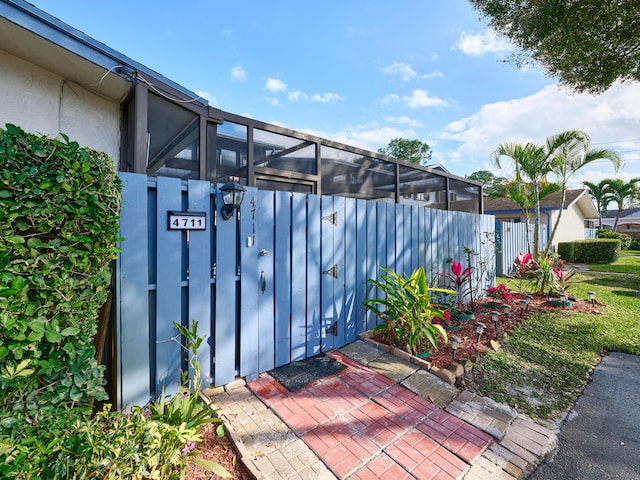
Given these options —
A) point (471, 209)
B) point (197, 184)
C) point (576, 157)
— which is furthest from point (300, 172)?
point (576, 157)

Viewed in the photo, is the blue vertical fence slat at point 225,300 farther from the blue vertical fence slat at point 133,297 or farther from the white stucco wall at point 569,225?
the white stucco wall at point 569,225

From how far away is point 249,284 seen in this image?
2674 mm

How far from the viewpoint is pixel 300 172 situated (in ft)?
13.5

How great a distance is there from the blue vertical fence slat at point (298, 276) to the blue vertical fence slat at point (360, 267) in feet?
2.57

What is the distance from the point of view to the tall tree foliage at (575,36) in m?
4.75

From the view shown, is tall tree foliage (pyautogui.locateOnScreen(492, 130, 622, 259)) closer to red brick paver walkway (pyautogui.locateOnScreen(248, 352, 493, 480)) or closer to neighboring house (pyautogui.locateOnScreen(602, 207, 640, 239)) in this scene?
red brick paver walkway (pyautogui.locateOnScreen(248, 352, 493, 480))

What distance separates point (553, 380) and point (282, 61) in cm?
769

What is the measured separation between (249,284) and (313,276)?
77cm

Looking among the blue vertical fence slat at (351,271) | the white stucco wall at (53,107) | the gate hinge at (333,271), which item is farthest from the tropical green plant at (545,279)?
the white stucco wall at (53,107)

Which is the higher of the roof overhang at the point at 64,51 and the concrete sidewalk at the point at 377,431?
the roof overhang at the point at 64,51

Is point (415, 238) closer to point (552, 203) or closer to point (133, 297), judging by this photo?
point (133, 297)

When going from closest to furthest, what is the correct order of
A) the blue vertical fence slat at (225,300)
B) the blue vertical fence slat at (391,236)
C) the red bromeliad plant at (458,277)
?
the blue vertical fence slat at (225,300)
the blue vertical fence slat at (391,236)
the red bromeliad plant at (458,277)

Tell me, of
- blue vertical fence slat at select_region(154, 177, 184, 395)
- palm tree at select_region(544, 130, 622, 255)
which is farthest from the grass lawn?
palm tree at select_region(544, 130, 622, 255)

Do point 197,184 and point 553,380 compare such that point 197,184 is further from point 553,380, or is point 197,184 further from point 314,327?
point 553,380
